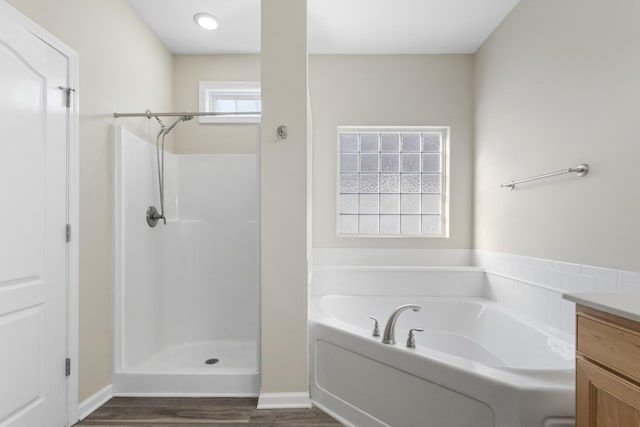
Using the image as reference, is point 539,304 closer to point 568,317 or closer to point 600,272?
point 568,317

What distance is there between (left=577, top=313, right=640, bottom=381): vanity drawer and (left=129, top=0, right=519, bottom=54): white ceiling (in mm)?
2321

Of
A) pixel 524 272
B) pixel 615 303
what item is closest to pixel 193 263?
pixel 524 272

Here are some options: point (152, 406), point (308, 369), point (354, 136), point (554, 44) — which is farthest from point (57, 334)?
point (554, 44)

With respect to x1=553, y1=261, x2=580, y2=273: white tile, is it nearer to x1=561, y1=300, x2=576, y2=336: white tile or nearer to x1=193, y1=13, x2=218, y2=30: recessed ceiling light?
x1=561, y1=300, x2=576, y2=336: white tile

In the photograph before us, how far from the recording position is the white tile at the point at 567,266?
179 cm

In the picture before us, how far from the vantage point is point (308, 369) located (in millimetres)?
1903

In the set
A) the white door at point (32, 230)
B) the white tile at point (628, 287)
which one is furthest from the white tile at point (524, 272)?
the white door at point (32, 230)

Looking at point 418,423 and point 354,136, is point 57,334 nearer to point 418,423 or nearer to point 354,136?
point 418,423

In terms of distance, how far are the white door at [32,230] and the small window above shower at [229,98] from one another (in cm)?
142

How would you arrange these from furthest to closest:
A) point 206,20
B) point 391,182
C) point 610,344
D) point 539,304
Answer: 1. point 391,182
2. point 206,20
3. point 539,304
4. point 610,344

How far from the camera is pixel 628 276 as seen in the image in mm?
1491

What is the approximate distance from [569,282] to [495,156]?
3.87 feet

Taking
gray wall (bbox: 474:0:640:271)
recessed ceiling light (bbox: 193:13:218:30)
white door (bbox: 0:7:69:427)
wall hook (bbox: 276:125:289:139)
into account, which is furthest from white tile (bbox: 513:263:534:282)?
recessed ceiling light (bbox: 193:13:218:30)

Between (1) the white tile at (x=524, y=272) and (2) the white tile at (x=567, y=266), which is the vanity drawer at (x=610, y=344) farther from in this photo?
(1) the white tile at (x=524, y=272)
